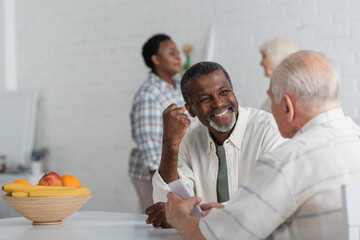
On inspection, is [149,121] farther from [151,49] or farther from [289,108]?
[289,108]

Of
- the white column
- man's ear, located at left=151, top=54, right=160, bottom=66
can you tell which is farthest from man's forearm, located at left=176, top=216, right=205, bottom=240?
the white column

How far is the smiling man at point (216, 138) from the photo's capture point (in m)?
2.17

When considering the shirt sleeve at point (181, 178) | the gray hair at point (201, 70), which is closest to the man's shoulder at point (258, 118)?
the gray hair at point (201, 70)

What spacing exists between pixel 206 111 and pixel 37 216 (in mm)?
784

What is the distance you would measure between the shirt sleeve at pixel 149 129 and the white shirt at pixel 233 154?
46.6 inches

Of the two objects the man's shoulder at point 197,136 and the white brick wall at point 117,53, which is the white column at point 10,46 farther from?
the man's shoulder at point 197,136

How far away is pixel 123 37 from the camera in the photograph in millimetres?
4844

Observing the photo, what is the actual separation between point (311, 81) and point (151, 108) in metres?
2.18

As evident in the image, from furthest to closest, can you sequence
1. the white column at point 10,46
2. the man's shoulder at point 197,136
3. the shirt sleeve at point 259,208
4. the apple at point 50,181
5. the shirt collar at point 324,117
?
the white column at point 10,46, the man's shoulder at point 197,136, the apple at point 50,181, the shirt collar at point 324,117, the shirt sleeve at point 259,208

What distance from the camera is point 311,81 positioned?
142 cm

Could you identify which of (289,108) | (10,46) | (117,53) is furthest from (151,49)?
(289,108)

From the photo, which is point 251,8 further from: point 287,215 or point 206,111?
point 287,215

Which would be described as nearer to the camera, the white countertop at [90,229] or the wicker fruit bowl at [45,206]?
the white countertop at [90,229]

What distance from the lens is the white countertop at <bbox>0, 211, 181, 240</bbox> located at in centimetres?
173
